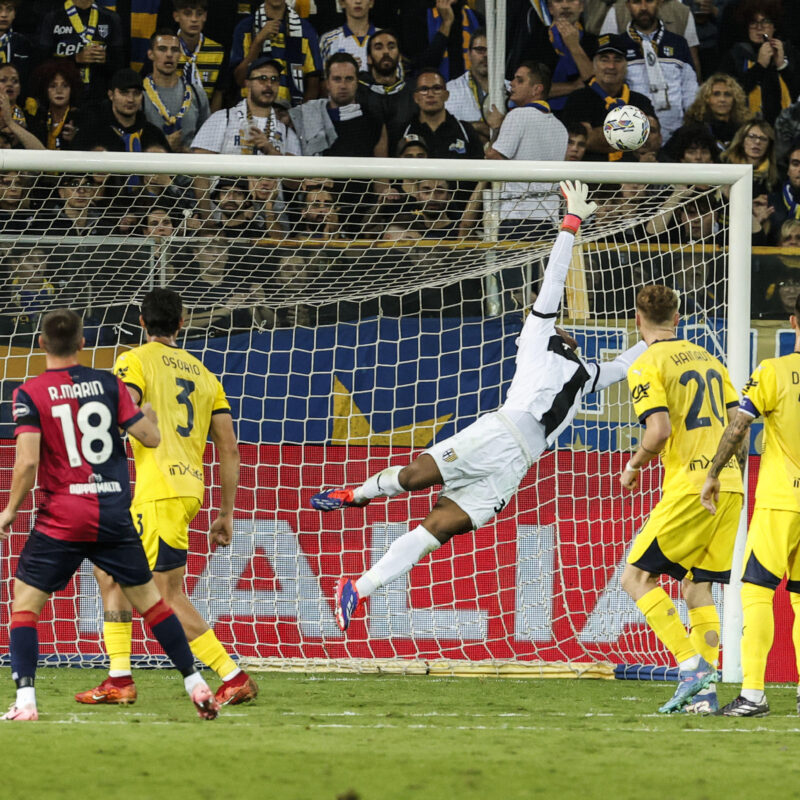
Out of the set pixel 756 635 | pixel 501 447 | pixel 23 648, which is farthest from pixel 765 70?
pixel 23 648

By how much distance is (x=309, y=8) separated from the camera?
10961 mm

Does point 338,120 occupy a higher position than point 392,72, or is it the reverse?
point 392,72

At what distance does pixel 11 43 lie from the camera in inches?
A: 406

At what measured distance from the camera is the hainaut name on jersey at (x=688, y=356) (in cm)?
582

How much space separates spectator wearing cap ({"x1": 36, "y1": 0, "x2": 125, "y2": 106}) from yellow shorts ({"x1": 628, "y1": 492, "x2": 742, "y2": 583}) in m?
6.54

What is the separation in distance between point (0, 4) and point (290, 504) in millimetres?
5322

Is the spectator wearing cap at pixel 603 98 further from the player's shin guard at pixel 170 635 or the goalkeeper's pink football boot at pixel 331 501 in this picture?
the player's shin guard at pixel 170 635

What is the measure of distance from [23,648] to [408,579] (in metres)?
3.43

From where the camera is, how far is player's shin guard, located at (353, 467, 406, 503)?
6.25 meters

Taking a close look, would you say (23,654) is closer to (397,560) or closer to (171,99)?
(397,560)

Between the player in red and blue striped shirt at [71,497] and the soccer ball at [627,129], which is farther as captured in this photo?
the soccer ball at [627,129]

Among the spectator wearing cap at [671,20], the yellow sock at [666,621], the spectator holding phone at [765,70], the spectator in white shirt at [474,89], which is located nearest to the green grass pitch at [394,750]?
the yellow sock at [666,621]

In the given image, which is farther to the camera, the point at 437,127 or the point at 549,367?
the point at 437,127

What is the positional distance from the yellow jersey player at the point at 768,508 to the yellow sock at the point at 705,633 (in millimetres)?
343
